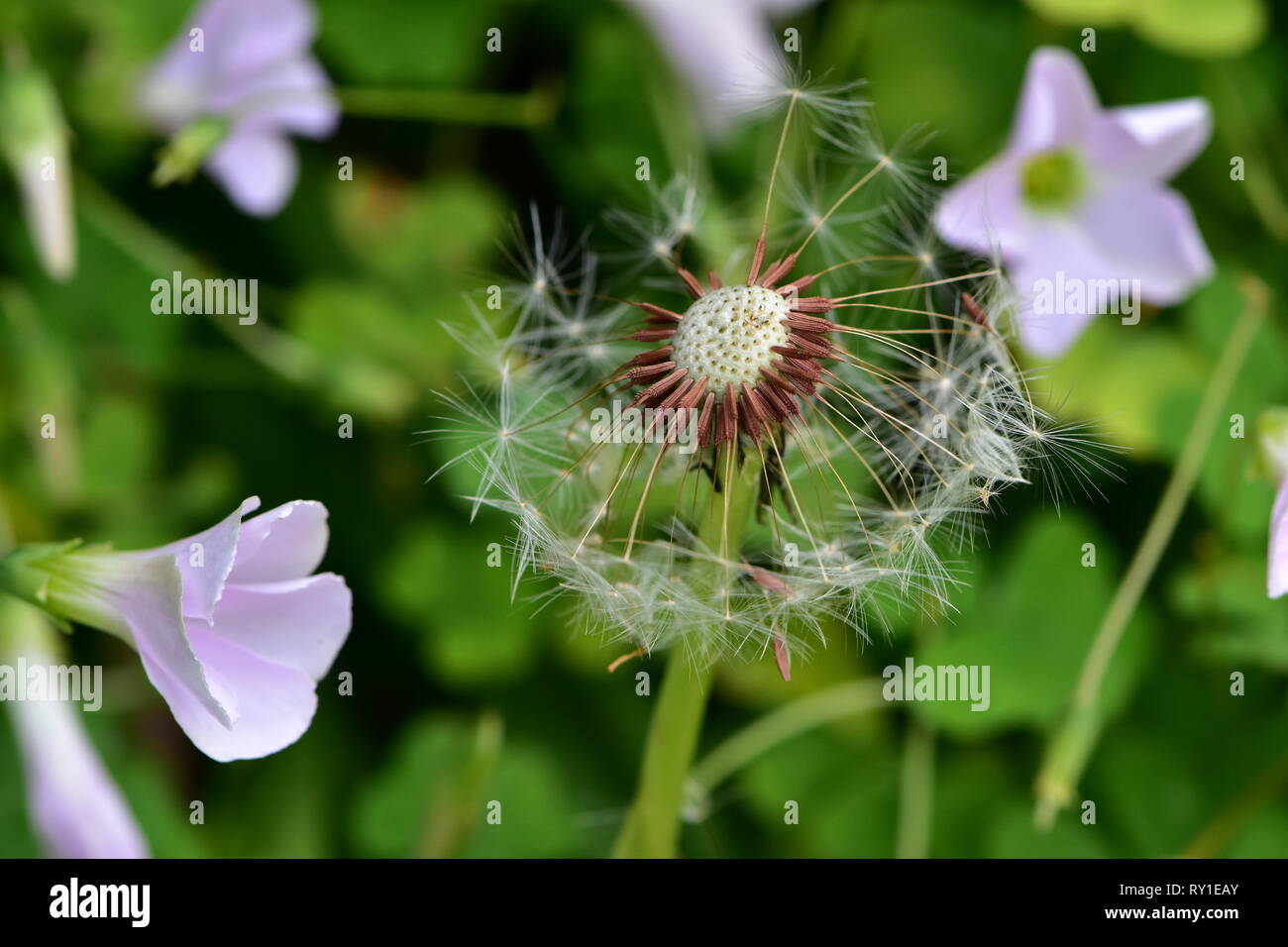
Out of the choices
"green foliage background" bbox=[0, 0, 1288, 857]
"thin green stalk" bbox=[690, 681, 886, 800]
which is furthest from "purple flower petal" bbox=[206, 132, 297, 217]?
"thin green stalk" bbox=[690, 681, 886, 800]

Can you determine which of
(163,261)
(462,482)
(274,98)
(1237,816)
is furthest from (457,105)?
(1237,816)

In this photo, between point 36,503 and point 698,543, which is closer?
point 698,543

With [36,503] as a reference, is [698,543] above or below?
below

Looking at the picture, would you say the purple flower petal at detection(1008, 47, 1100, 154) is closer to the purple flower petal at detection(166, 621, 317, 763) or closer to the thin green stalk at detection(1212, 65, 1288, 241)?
the thin green stalk at detection(1212, 65, 1288, 241)
